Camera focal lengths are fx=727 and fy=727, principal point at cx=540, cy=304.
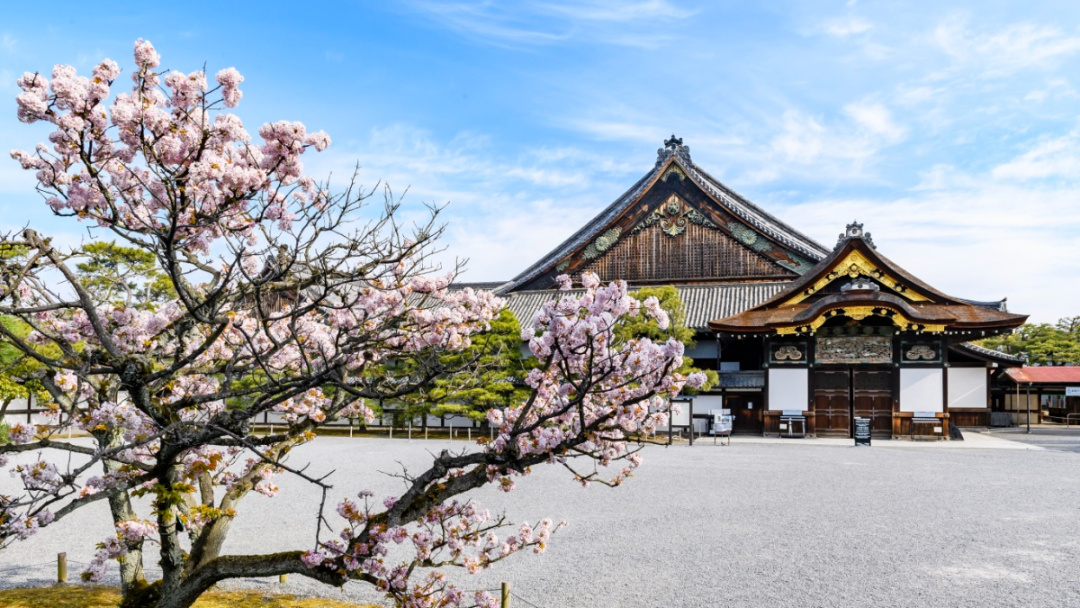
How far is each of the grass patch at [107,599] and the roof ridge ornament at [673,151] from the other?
25519 mm

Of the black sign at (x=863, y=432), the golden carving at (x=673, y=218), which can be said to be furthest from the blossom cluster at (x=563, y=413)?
the golden carving at (x=673, y=218)

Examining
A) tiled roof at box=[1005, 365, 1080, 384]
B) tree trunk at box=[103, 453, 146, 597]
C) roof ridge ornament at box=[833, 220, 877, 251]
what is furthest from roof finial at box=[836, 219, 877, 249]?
tree trunk at box=[103, 453, 146, 597]

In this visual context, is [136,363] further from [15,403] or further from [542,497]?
[15,403]

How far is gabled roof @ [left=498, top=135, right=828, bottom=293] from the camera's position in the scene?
1132 inches

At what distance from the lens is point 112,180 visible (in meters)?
5.20

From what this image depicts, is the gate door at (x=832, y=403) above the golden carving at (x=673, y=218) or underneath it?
underneath

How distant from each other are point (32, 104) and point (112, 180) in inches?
27.1

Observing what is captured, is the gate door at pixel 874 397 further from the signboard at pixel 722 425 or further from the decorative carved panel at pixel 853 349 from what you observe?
the signboard at pixel 722 425

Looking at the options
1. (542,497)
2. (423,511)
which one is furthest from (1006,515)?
(423,511)

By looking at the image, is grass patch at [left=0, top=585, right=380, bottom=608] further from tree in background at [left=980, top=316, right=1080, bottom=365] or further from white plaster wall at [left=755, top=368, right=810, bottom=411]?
tree in background at [left=980, top=316, right=1080, bottom=365]

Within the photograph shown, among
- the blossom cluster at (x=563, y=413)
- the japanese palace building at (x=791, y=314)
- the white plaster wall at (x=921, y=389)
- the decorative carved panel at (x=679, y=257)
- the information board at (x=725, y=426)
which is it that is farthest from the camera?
the decorative carved panel at (x=679, y=257)

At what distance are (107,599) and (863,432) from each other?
2060 centimetres

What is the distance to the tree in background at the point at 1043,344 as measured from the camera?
4003 cm

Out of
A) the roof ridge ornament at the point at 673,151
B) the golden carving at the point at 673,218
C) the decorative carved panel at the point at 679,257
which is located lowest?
the decorative carved panel at the point at 679,257
